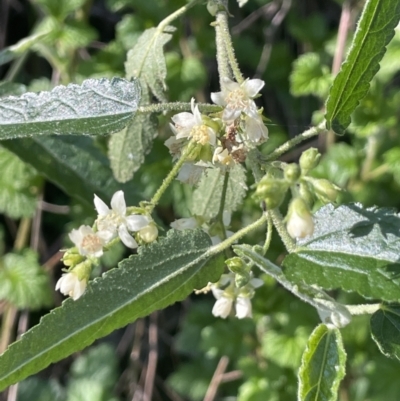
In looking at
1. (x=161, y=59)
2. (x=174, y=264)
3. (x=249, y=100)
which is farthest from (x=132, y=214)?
(x=161, y=59)

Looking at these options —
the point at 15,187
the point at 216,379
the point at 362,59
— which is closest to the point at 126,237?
the point at 362,59

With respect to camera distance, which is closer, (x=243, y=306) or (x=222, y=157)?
(x=222, y=157)

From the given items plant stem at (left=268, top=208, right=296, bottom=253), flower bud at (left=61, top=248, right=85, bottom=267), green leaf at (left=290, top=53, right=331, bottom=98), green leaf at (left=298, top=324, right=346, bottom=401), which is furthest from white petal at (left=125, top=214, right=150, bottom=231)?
green leaf at (left=290, top=53, right=331, bottom=98)

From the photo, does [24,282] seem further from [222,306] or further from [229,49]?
[229,49]

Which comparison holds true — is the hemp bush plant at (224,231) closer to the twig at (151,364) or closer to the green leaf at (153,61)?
the green leaf at (153,61)

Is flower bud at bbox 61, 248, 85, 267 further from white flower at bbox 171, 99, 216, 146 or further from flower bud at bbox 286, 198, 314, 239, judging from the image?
flower bud at bbox 286, 198, 314, 239

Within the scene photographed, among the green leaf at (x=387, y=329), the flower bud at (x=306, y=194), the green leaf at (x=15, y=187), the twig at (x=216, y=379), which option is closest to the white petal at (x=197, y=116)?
the flower bud at (x=306, y=194)

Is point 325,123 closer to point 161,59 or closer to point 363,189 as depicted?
point 161,59
